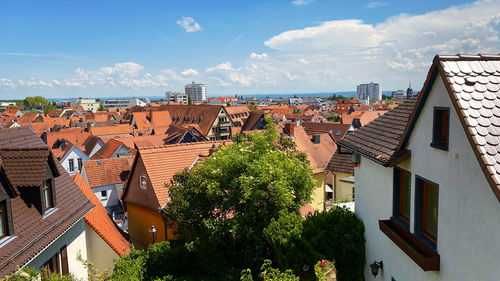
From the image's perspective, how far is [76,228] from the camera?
550 inches

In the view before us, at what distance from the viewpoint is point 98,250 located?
680 inches

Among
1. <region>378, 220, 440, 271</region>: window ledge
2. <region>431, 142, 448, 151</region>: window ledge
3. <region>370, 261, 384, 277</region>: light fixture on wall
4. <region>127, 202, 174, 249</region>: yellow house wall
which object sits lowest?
<region>127, 202, 174, 249</region>: yellow house wall

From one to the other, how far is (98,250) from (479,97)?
1700cm

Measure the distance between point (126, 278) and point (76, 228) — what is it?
2792 mm

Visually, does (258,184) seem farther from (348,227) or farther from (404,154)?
(404,154)

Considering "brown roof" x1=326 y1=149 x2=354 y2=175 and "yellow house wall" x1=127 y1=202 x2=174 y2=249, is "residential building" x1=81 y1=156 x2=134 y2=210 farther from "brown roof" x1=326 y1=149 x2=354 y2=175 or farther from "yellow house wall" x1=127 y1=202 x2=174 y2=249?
"brown roof" x1=326 y1=149 x2=354 y2=175

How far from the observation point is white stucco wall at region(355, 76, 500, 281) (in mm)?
5680

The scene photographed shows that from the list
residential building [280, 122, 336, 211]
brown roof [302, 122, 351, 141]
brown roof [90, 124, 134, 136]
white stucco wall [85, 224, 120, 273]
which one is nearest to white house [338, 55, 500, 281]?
white stucco wall [85, 224, 120, 273]

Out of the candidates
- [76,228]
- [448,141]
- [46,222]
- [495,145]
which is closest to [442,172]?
[448,141]

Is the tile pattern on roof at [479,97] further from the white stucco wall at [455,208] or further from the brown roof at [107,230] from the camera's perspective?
the brown roof at [107,230]

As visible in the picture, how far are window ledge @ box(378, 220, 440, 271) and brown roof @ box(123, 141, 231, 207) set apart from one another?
540 inches

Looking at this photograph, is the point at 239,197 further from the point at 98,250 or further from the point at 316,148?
the point at 316,148

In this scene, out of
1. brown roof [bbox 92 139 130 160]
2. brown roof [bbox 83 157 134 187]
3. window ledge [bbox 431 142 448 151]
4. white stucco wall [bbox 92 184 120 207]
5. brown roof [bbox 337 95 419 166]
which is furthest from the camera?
brown roof [bbox 92 139 130 160]

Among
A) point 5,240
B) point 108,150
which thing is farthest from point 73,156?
point 5,240
